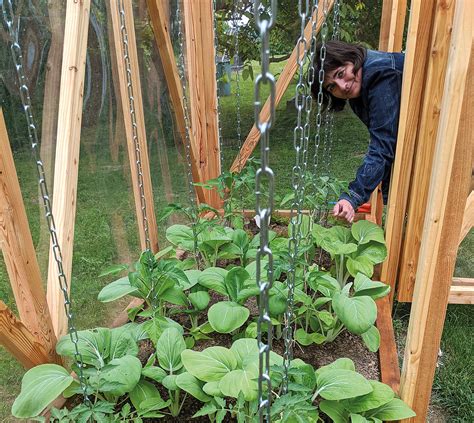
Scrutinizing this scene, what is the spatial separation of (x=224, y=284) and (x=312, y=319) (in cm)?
42

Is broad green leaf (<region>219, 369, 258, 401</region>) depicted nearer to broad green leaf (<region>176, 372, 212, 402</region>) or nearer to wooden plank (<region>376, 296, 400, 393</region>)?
broad green leaf (<region>176, 372, 212, 402</region>)

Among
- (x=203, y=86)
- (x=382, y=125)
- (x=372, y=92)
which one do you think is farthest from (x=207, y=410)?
(x=203, y=86)

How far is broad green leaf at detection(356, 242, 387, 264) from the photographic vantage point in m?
2.00

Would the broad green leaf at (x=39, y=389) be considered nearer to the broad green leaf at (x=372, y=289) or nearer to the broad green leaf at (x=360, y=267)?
the broad green leaf at (x=372, y=289)

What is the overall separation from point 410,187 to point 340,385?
1012 mm

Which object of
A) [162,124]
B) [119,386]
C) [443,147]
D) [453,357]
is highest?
[443,147]

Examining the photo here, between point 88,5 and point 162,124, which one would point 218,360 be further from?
point 162,124

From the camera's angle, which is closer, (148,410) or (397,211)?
(148,410)

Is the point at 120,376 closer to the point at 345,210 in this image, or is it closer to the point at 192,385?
the point at 192,385

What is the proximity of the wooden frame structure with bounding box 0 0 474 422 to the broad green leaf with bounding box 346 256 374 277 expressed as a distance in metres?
0.17

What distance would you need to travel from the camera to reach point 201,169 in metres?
2.99

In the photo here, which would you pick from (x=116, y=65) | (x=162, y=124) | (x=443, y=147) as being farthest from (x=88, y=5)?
(x=443, y=147)

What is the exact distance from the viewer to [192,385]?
131 cm

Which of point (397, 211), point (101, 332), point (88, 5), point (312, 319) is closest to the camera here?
point (101, 332)
